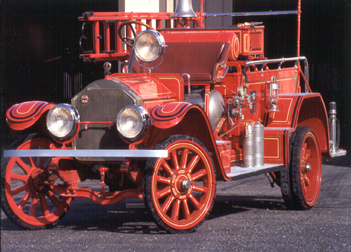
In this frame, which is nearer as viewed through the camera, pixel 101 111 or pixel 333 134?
pixel 101 111

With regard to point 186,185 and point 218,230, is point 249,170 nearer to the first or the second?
point 218,230

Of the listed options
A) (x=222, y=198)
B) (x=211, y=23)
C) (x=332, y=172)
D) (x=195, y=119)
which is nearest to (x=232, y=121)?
(x=195, y=119)

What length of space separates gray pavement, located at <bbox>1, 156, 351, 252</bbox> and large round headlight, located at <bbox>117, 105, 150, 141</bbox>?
86 cm

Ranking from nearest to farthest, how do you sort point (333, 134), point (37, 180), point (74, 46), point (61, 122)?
point (61, 122), point (37, 180), point (333, 134), point (74, 46)

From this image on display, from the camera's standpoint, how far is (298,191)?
7055mm

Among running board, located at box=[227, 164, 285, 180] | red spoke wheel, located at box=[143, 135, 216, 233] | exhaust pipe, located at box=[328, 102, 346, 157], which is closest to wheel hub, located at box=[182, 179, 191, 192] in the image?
red spoke wheel, located at box=[143, 135, 216, 233]

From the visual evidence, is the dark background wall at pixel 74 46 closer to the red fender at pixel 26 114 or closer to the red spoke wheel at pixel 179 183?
the red fender at pixel 26 114

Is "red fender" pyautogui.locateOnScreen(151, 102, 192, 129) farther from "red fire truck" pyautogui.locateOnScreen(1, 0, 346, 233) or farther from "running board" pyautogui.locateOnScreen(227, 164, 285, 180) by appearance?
"running board" pyautogui.locateOnScreen(227, 164, 285, 180)

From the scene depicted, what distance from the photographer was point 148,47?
20.2 feet

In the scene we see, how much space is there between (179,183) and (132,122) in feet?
2.15

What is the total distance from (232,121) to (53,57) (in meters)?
10.2

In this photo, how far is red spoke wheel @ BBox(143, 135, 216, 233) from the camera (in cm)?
532

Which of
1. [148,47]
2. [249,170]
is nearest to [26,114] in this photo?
[148,47]

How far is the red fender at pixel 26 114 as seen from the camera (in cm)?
575
